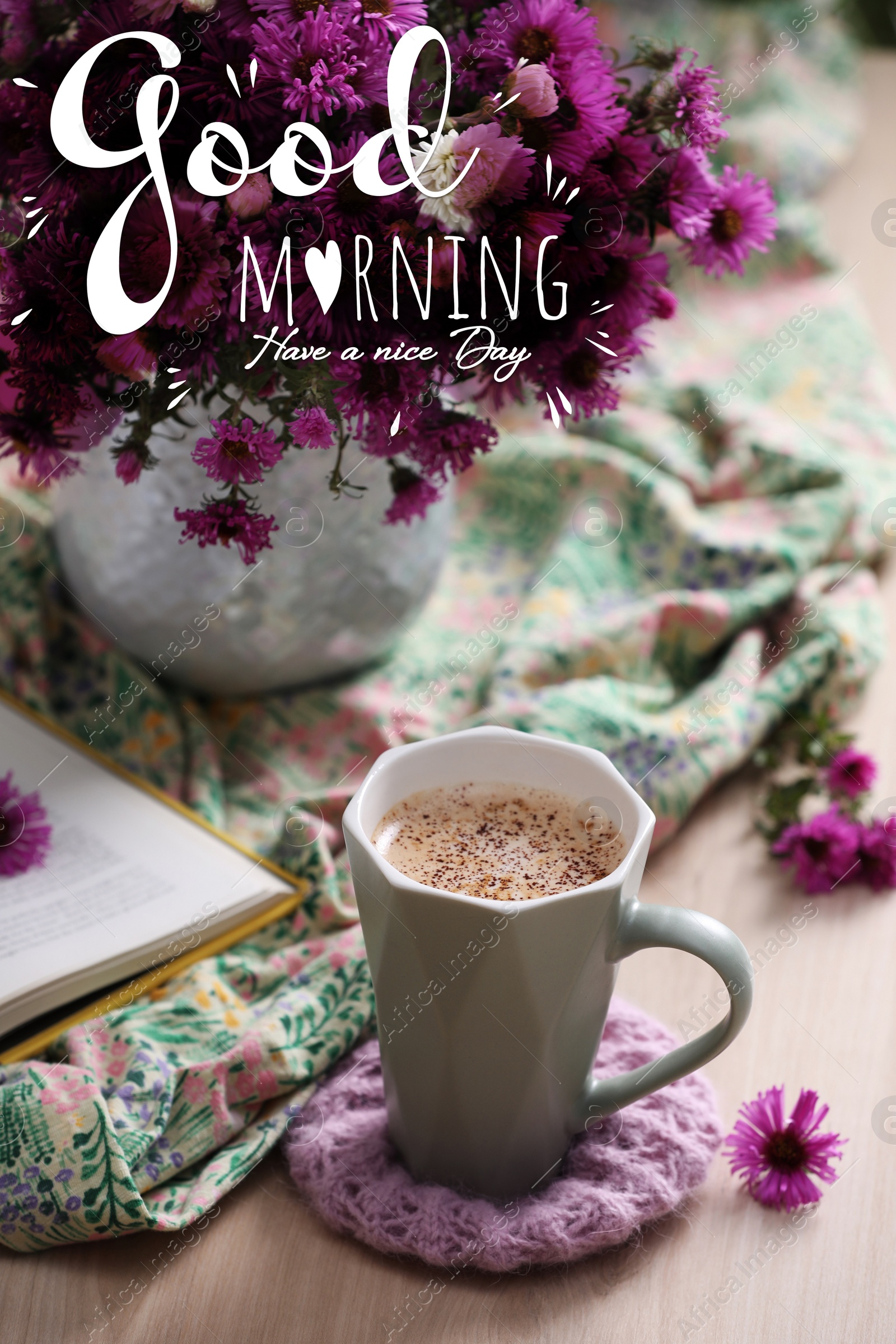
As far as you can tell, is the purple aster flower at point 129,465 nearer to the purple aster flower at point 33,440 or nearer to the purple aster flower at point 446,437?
the purple aster flower at point 33,440

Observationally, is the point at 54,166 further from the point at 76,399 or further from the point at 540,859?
the point at 540,859

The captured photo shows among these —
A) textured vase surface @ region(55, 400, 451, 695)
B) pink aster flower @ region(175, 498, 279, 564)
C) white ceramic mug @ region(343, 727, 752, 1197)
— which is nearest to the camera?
white ceramic mug @ region(343, 727, 752, 1197)

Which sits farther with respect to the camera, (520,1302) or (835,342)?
(835,342)

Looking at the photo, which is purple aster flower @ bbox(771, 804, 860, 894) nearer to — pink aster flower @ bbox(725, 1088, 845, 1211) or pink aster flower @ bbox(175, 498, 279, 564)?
pink aster flower @ bbox(725, 1088, 845, 1211)

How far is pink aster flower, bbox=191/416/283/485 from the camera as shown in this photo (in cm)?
55

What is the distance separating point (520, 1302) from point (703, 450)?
790mm

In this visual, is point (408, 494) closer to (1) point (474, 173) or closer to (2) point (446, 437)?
(2) point (446, 437)

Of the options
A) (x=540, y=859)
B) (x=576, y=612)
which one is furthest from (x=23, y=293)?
(x=576, y=612)

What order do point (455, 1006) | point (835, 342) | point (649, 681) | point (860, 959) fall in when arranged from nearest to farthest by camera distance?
point (455, 1006), point (860, 959), point (649, 681), point (835, 342)

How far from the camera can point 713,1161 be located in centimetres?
57

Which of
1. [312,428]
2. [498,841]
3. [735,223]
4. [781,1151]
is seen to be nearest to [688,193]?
[735,223]

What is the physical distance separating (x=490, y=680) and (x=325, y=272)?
366 millimetres

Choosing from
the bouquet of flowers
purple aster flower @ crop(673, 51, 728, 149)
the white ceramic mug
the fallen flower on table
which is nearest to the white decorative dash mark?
the bouquet of flowers

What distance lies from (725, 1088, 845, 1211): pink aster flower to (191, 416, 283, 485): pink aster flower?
1.32 ft
